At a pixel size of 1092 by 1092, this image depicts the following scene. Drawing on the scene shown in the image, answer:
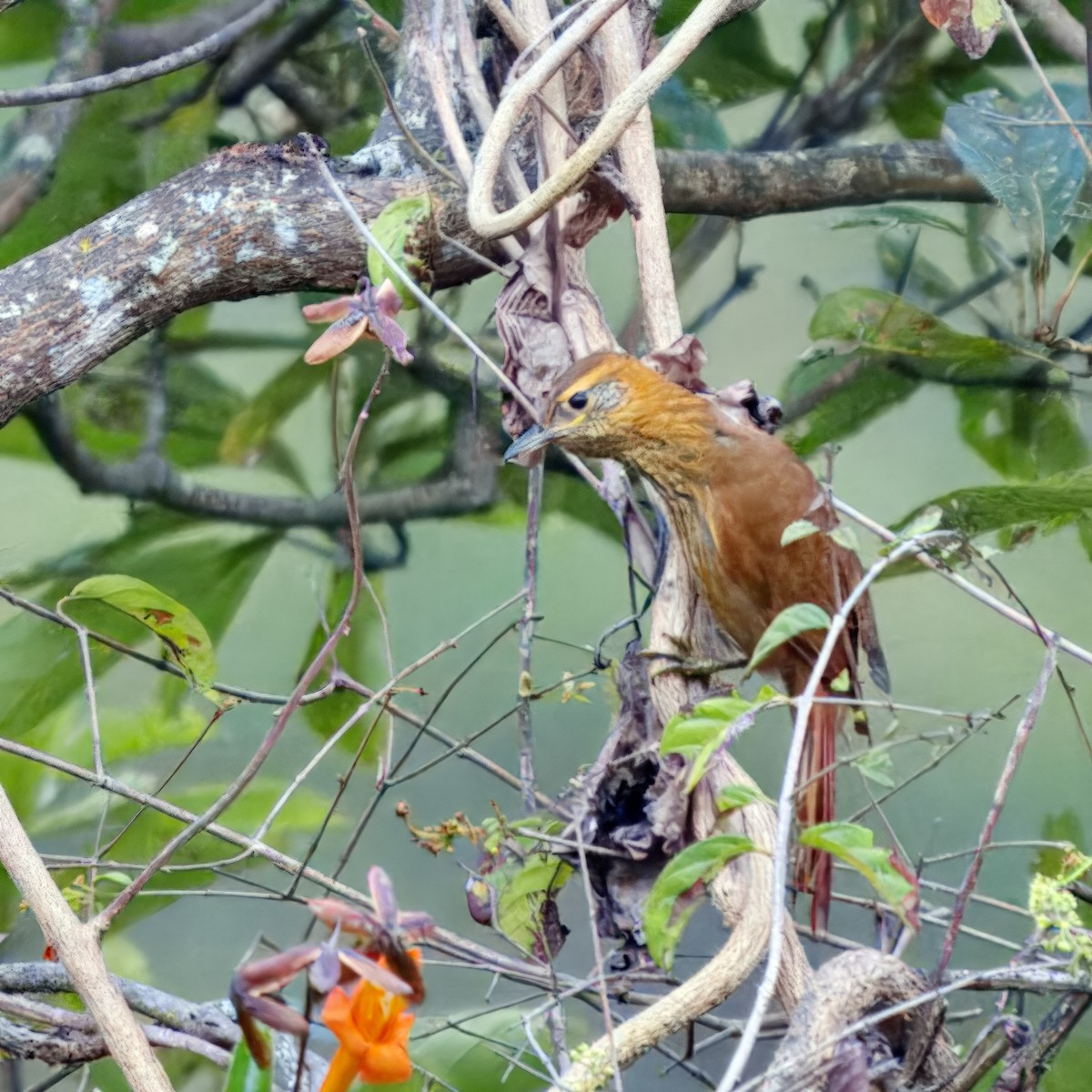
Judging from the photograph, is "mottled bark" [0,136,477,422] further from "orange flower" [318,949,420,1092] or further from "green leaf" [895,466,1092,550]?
"orange flower" [318,949,420,1092]

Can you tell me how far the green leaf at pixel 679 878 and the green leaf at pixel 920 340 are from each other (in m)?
0.85

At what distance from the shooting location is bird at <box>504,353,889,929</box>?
0.95m

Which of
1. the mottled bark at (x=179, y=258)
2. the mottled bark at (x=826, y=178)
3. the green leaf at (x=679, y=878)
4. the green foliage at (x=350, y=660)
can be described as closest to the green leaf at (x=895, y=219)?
the mottled bark at (x=826, y=178)

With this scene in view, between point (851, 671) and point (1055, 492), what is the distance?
12.9 inches

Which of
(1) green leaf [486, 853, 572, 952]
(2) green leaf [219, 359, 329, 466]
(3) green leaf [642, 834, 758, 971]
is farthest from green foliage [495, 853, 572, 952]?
(2) green leaf [219, 359, 329, 466]

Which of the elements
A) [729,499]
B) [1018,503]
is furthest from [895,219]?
[729,499]

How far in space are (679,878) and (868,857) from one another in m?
0.12

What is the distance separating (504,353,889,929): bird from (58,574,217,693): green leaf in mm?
383

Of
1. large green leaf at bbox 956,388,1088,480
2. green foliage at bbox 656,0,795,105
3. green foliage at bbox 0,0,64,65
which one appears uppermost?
green foliage at bbox 0,0,64,65

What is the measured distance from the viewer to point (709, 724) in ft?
2.20

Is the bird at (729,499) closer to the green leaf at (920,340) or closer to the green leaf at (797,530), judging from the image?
the green leaf at (797,530)

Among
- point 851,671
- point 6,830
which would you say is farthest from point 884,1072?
point 6,830

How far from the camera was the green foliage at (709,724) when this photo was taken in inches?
26.1

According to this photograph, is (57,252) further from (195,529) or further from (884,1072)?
(884,1072)
